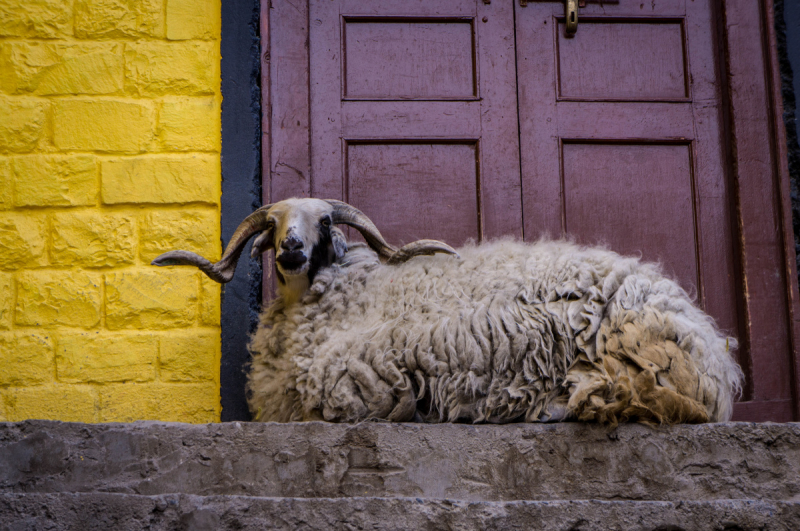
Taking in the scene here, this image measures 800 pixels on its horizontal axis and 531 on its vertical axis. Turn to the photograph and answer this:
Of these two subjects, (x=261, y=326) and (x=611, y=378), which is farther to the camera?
(x=261, y=326)

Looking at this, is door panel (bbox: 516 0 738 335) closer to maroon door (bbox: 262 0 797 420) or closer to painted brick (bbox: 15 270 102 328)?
maroon door (bbox: 262 0 797 420)

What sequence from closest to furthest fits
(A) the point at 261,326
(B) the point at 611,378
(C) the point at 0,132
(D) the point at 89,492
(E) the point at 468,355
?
(D) the point at 89,492, (B) the point at 611,378, (E) the point at 468,355, (A) the point at 261,326, (C) the point at 0,132

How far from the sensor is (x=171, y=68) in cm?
391

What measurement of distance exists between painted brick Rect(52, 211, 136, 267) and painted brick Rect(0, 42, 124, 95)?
27.5 inches

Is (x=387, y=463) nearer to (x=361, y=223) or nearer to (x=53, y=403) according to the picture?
(x=361, y=223)

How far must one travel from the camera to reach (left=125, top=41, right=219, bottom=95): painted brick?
390cm

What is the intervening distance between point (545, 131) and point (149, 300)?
2.32 m

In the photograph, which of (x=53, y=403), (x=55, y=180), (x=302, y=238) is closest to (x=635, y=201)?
(x=302, y=238)

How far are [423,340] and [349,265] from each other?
2.36 ft

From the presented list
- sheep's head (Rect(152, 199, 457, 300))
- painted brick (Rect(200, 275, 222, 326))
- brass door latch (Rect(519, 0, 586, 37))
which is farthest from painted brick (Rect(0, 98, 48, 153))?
brass door latch (Rect(519, 0, 586, 37))

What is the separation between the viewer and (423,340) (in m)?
2.82

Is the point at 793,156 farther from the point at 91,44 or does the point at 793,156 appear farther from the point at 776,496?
the point at 91,44

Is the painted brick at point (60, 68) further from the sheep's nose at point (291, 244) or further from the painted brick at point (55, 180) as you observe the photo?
the sheep's nose at point (291, 244)

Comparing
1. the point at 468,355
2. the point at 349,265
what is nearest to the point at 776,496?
the point at 468,355
